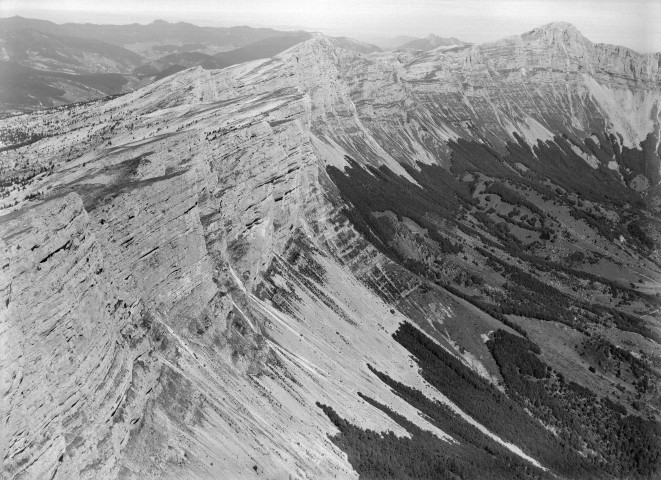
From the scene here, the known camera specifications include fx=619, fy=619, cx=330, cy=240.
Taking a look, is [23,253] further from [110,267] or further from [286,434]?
[286,434]

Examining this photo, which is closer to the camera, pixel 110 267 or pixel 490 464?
pixel 110 267

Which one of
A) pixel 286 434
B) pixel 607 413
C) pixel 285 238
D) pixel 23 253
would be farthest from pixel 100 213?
pixel 607 413

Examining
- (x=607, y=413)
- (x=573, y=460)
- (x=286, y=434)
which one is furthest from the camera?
(x=607, y=413)

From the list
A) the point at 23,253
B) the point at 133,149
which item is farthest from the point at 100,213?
the point at 133,149

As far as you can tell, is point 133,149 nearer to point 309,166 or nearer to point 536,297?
point 309,166

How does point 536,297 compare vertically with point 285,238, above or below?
below

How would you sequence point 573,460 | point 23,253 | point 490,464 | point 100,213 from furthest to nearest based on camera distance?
point 573,460 < point 490,464 < point 100,213 < point 23,253

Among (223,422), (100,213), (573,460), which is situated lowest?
(573,460)
